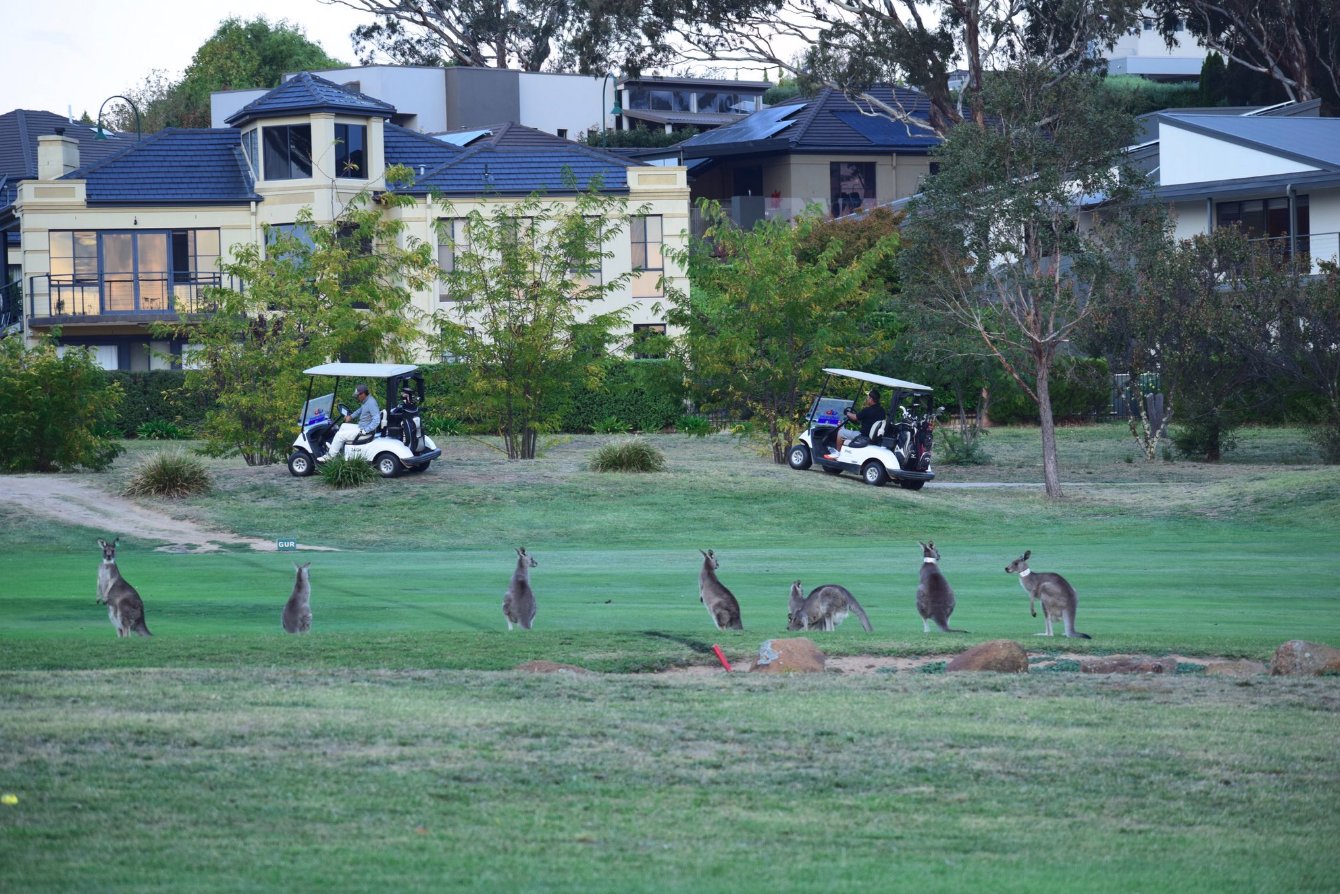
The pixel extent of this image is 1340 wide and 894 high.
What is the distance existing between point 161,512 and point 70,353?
258 inches

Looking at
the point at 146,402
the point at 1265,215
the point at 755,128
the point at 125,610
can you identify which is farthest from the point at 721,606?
the point at 755,128

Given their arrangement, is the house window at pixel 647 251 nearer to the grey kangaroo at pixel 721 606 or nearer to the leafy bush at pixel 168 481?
the leafy bush at pixel 168 481

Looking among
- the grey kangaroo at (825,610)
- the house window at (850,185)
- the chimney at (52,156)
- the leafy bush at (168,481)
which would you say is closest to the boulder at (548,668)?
the grey kangaroo at (825,610)

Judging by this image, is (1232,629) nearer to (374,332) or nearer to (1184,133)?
(374,332)

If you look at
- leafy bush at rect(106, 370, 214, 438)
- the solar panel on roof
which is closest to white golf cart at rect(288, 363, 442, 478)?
leafy bush at rect(106, 370, 214, 438)

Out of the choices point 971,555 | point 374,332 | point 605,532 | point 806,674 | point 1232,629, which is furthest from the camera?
point 374,332

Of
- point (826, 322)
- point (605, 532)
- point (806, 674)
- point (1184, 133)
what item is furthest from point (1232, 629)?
point (1184, 133)

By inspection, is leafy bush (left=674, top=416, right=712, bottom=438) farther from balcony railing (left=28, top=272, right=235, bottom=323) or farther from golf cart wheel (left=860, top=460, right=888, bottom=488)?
balcony railing (left=28, top=272, right=235, bottom=323)

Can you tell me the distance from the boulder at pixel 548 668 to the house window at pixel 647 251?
39733mm

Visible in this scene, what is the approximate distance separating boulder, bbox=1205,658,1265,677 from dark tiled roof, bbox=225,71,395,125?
133 ft

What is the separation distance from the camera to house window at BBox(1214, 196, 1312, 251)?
4822cm

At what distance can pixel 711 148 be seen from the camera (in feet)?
213

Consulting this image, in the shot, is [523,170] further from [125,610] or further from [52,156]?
[125,610]

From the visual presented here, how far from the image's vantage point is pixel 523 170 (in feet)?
166
